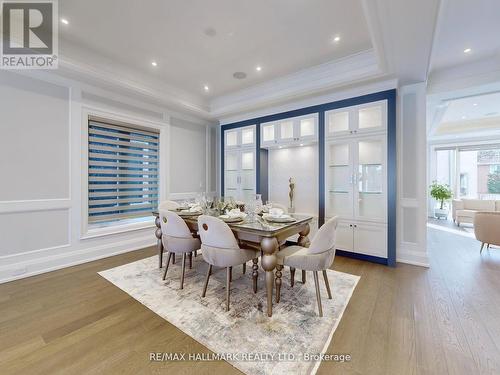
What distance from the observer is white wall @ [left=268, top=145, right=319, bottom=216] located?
431 cm

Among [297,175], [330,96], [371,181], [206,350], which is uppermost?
[330,96]

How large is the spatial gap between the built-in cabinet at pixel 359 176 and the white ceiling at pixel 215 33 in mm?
982

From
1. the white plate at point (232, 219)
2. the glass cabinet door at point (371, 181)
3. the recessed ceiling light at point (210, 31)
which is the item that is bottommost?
the white plate at point (232, 219)

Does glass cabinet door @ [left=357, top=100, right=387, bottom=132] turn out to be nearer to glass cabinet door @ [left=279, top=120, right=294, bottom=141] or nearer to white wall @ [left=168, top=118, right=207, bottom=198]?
glass cabinet door @ [left=279, top=120, right=294, bottom=141]

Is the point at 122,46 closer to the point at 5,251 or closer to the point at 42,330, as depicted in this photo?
the point at 5,251

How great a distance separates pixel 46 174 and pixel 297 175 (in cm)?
415

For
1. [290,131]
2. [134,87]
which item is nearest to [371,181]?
[290,131]

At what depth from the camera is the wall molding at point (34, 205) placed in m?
2.73

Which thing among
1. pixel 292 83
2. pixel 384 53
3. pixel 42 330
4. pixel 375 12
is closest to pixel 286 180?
pixel 292 83

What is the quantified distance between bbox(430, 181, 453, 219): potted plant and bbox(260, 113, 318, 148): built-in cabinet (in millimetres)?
6170

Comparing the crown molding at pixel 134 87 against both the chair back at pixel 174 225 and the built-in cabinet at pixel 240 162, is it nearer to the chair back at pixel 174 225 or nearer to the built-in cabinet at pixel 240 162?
the built-in cabinet at pixel 240 162

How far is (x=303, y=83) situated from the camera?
3.71 m
